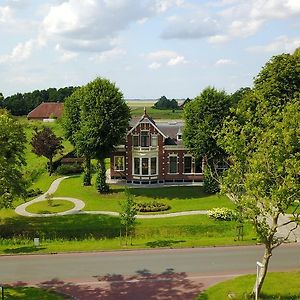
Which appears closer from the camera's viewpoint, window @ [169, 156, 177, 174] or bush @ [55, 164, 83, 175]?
window @ [169, 156, 177, 174]

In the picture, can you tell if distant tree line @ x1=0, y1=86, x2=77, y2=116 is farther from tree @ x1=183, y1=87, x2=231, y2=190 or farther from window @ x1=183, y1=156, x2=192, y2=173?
tree @ x1=183, y1=87, x2=231, y2=190

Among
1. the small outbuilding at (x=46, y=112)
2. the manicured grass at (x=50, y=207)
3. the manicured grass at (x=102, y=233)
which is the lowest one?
the manicured grass at (x=102, y=233)

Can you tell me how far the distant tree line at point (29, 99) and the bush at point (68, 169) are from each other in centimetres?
6547

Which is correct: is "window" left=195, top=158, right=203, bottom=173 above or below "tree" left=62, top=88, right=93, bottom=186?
below

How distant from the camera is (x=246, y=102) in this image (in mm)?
48219

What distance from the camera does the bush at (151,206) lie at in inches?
1678

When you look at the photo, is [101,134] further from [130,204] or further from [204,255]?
[204,255]

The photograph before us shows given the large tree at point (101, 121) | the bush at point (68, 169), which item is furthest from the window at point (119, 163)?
the bush at point (68, 169)

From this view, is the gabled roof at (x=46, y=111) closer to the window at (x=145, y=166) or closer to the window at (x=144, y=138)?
the window at (x=144, y=138)

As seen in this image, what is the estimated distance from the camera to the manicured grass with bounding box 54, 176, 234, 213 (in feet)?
145

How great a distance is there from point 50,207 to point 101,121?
1041 cm

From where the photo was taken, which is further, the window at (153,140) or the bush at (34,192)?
the window at (153,140)

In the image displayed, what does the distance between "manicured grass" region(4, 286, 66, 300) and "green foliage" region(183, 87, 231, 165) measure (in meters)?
27.3

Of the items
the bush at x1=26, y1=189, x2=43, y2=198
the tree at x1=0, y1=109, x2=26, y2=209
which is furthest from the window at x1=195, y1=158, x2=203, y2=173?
the tree at x1=0, y1=109, x2=26, y2=209
